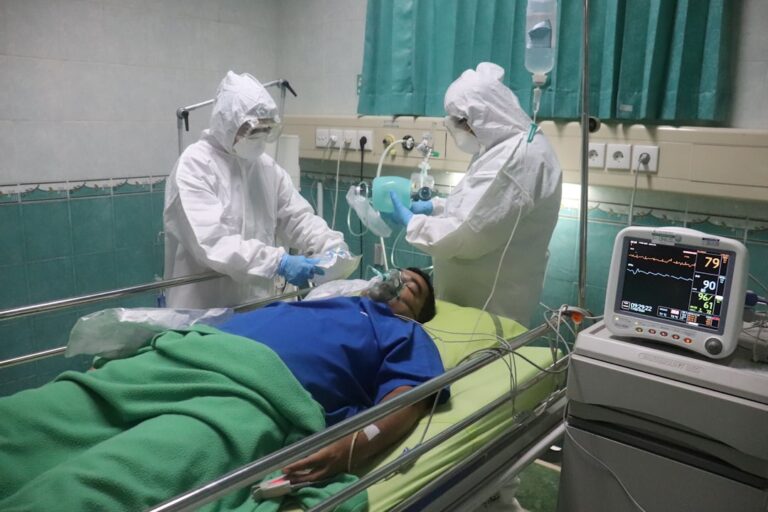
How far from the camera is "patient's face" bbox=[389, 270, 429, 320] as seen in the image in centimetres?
216

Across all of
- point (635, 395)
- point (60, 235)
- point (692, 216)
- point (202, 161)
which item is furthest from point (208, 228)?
point (692, 216)

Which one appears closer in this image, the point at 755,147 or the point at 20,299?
the point at 755,147

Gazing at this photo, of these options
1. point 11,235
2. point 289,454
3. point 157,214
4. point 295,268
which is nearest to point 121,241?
point 157,214

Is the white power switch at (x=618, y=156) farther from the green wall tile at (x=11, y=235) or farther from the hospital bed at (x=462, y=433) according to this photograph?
the green wall tile at (x=11, y=235)

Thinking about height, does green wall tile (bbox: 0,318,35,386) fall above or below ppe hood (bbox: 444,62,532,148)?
below

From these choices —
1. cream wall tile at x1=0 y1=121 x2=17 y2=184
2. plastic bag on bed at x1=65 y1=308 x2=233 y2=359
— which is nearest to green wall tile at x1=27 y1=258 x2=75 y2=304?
cream wall tile at x1=0 y1=121 x2=17 y2=184

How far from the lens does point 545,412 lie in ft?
6.21

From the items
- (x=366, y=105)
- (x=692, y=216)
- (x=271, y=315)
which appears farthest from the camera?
(x=366, y=105)

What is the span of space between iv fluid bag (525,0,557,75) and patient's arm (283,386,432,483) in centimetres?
125

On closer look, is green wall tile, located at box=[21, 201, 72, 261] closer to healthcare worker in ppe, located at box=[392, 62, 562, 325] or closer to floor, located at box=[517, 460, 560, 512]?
healthcare worker in ppe, located at box=[392, 62, 562, 325]

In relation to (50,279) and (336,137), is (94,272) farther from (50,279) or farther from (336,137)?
(336,137)

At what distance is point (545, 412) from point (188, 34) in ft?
9.05

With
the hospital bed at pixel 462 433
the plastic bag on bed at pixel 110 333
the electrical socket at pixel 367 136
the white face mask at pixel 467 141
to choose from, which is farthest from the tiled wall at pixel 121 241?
the plastic bag on bed at pixel 110 333

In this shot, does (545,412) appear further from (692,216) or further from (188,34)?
(188,34)
